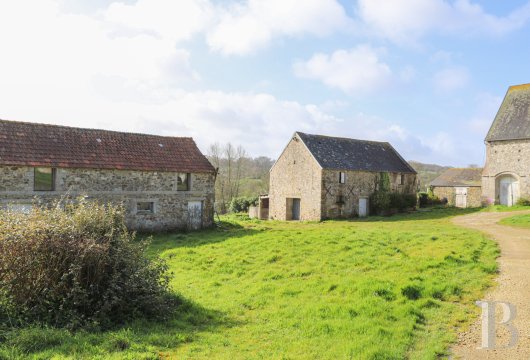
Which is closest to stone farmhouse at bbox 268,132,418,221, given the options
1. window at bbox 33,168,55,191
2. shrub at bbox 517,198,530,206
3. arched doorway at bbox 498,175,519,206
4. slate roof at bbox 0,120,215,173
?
arched doorway at bbox 498,175,519,206

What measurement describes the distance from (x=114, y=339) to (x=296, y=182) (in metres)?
27.0

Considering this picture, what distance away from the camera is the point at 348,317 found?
27.6 feet

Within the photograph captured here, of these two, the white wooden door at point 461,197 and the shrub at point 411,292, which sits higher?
the white wooden door at point 461,197

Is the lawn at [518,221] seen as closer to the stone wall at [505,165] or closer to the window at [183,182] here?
the stone wall at [505,165]

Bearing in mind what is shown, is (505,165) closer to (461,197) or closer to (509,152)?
(509,152)

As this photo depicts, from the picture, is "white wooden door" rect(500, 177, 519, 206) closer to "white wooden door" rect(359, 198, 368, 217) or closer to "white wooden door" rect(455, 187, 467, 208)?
"white wooden door" rect(359, 198, 368, 217)

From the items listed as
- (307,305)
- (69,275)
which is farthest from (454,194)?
(69,275)

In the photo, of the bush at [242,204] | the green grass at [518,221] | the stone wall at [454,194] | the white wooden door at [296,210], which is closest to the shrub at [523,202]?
the green grass at [518,221]

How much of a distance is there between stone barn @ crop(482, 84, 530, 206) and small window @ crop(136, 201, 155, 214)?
85.7ft

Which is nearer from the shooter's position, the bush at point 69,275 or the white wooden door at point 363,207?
the bush at point 69,275

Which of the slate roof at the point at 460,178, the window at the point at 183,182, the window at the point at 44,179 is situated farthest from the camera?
the slate roof at the point at 460,178

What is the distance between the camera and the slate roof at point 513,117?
30781 millimetres

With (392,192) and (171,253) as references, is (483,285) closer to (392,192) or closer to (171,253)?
(171,253)

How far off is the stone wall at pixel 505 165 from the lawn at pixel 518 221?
7655mm
